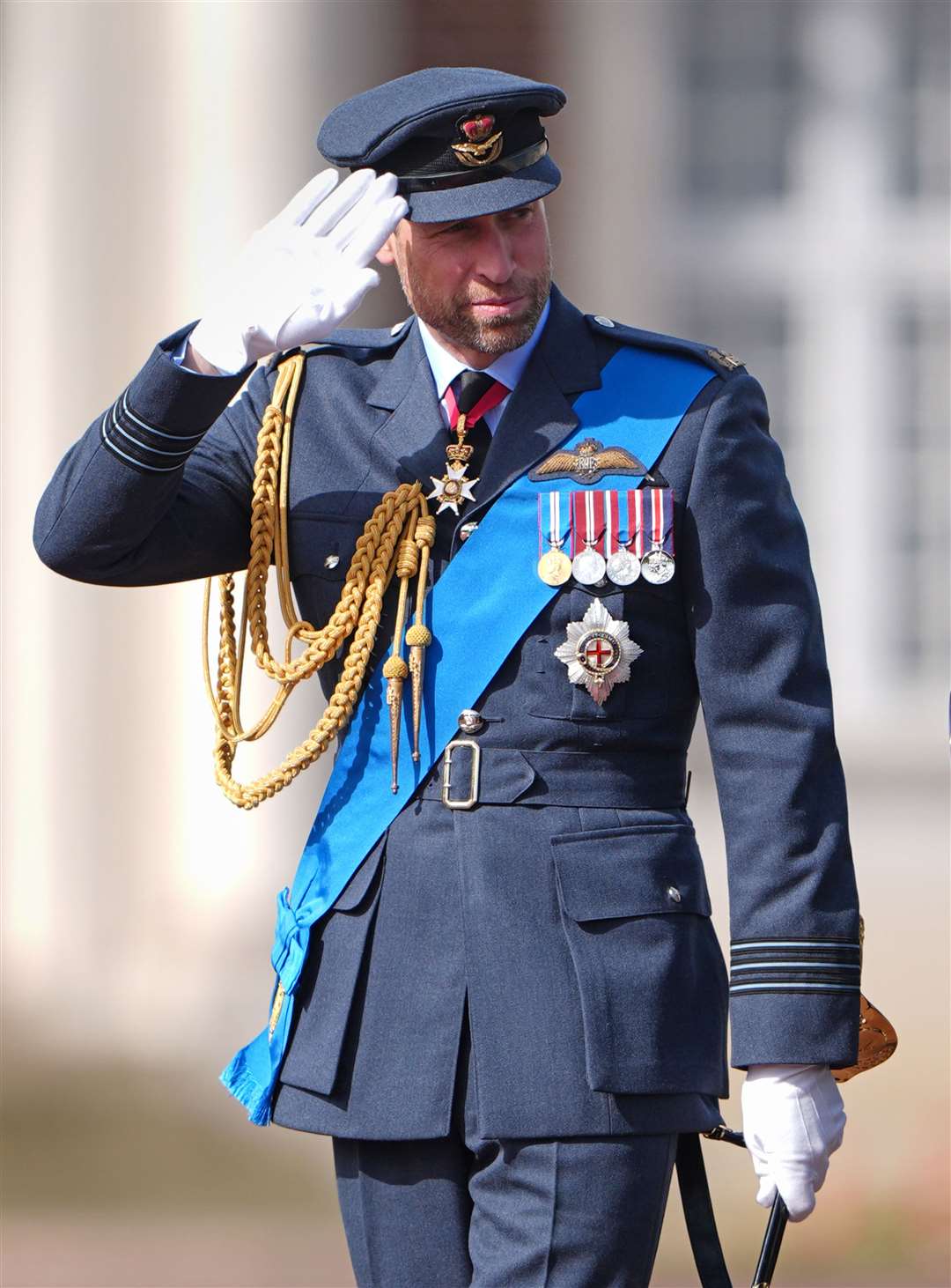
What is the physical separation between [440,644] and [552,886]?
1.11 feet

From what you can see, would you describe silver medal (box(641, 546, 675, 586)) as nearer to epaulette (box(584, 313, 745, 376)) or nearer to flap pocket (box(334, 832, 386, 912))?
epaulette (box(584, 313, 745, 376))

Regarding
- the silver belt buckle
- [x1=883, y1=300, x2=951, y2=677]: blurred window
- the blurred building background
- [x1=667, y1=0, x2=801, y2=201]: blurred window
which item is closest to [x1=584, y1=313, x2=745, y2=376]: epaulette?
the silver belt buckle

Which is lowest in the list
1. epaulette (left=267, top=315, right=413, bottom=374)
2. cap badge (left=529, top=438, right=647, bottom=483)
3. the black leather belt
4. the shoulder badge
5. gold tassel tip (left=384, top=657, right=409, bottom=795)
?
the black leather belt

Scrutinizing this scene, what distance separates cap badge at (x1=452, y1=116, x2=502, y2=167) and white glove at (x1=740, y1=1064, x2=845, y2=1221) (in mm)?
1159

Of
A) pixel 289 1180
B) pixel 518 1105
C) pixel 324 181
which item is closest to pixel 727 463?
pixel 324 181

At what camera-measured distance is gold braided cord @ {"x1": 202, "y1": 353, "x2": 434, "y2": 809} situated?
2.85 metres

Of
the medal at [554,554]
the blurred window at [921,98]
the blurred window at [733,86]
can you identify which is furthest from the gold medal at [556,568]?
the blurred window at [921,98]

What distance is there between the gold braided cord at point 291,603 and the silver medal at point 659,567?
29 centimetres

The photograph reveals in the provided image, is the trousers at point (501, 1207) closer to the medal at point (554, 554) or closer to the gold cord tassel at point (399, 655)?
the gold cord tassel at point (399, 655)

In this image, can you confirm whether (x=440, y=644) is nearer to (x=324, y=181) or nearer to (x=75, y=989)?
(x=324, y=181)

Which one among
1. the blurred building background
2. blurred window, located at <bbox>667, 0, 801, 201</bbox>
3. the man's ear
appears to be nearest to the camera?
the man's ear

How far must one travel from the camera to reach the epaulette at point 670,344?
2.91m

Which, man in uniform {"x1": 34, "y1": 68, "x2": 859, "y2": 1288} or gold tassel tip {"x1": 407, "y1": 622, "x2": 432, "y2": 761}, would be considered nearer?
man in uniform {"x1": 34, "y1": 68, "x2": 859, "y2": 1288}

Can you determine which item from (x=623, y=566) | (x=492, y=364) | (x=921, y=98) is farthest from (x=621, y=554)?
(x=921, y=98)
